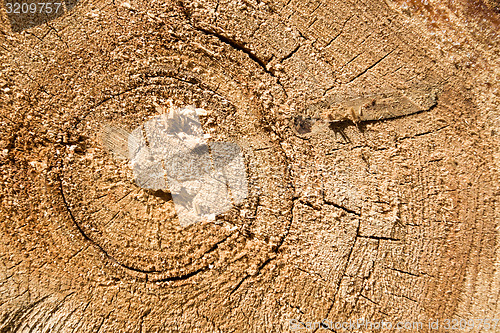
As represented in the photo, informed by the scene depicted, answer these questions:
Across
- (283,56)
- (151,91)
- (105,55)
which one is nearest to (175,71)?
(151,91)

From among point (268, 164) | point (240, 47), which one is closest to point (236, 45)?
point (240, 47)

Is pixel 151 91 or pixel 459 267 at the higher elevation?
pixel 151 91

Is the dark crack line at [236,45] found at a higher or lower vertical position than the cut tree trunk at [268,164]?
higher

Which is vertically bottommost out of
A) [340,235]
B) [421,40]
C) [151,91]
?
[340,235]

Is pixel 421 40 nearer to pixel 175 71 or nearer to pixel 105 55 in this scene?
pixel 175 71

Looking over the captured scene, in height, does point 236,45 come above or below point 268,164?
above

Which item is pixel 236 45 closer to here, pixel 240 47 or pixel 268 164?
pixel 240 47

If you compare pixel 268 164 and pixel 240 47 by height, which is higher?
pixel 240 47
